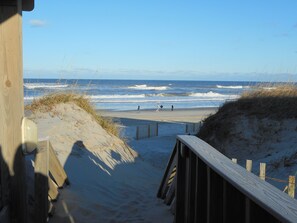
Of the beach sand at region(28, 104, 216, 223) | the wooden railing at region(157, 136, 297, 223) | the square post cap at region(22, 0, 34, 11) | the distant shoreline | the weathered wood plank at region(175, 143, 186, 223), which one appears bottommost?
the distant shoreline

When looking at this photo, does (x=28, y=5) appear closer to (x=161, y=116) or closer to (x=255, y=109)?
(x=255, y=109)

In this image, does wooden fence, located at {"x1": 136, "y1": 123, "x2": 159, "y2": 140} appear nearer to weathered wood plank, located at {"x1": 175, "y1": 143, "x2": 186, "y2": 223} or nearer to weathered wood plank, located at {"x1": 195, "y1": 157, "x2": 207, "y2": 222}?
weathered wood plank, located at {"x1": 175, "y1": 143, "x2": 186, "y2": 223}

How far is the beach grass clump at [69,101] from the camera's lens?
1323 cm

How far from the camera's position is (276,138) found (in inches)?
541

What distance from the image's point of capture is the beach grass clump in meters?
13.2

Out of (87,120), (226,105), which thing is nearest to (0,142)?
(87,120)

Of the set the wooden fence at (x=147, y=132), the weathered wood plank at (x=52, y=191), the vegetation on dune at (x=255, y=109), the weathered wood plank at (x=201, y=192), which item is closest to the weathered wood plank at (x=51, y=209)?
the weathered wood plank at (x=52, y=191)

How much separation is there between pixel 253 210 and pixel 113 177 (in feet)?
24.9

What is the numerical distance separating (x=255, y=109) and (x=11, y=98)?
1282 cm

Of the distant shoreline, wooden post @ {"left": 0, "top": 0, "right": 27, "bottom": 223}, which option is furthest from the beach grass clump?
the distant shoreline

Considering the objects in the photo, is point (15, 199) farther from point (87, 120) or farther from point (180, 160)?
point (87, 120)

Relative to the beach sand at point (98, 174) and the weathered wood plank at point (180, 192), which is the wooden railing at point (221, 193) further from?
the beach sand at point (98, 174)

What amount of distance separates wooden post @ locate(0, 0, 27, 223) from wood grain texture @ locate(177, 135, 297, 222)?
1.55 meters

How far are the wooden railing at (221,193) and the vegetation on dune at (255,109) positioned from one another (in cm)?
1012
